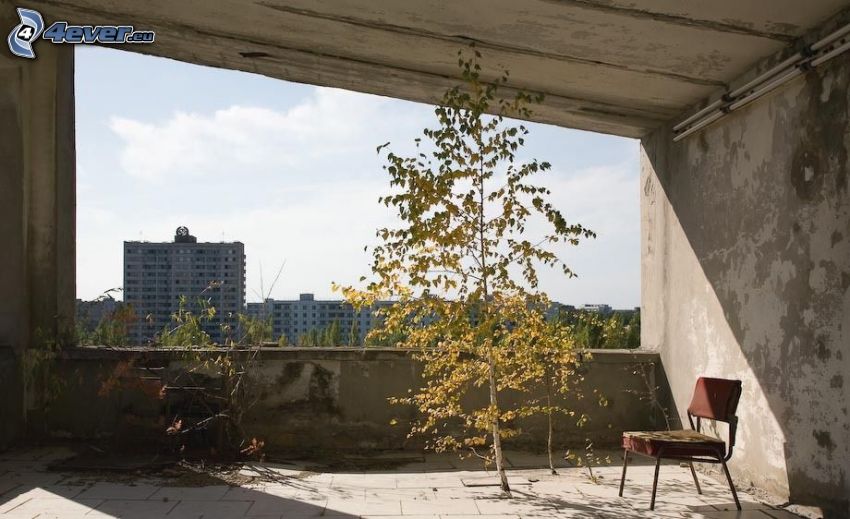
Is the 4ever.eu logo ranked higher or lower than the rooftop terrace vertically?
higher

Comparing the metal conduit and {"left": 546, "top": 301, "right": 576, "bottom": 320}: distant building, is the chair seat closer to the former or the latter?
{"left": 546, "top": 301, "right": 576, "bottom": 320}: distant building

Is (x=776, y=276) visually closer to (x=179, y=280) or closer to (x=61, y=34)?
(x=61, y=34)

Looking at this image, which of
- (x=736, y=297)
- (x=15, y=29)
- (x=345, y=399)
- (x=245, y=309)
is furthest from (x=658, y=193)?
(x=15, y=29)

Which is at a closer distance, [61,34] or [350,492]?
[350,492]

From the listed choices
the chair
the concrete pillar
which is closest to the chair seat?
the chair

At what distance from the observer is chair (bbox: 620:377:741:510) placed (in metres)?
4.11

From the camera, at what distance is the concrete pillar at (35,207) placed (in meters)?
5.72

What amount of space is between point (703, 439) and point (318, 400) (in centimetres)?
313

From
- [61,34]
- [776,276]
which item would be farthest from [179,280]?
[776,276]

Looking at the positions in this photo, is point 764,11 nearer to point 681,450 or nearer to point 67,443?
point 681,450

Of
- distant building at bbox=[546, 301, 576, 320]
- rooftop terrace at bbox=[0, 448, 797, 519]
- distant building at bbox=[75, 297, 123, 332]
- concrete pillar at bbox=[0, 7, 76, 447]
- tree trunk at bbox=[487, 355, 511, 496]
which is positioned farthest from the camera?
distant building at bbox=[75, 297, 123, 332]

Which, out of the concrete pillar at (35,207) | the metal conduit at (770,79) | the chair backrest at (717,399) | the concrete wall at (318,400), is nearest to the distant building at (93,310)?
the concrete pillar at (35,207)

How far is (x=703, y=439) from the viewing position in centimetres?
420

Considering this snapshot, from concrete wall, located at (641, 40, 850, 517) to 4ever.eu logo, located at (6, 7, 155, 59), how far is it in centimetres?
431
